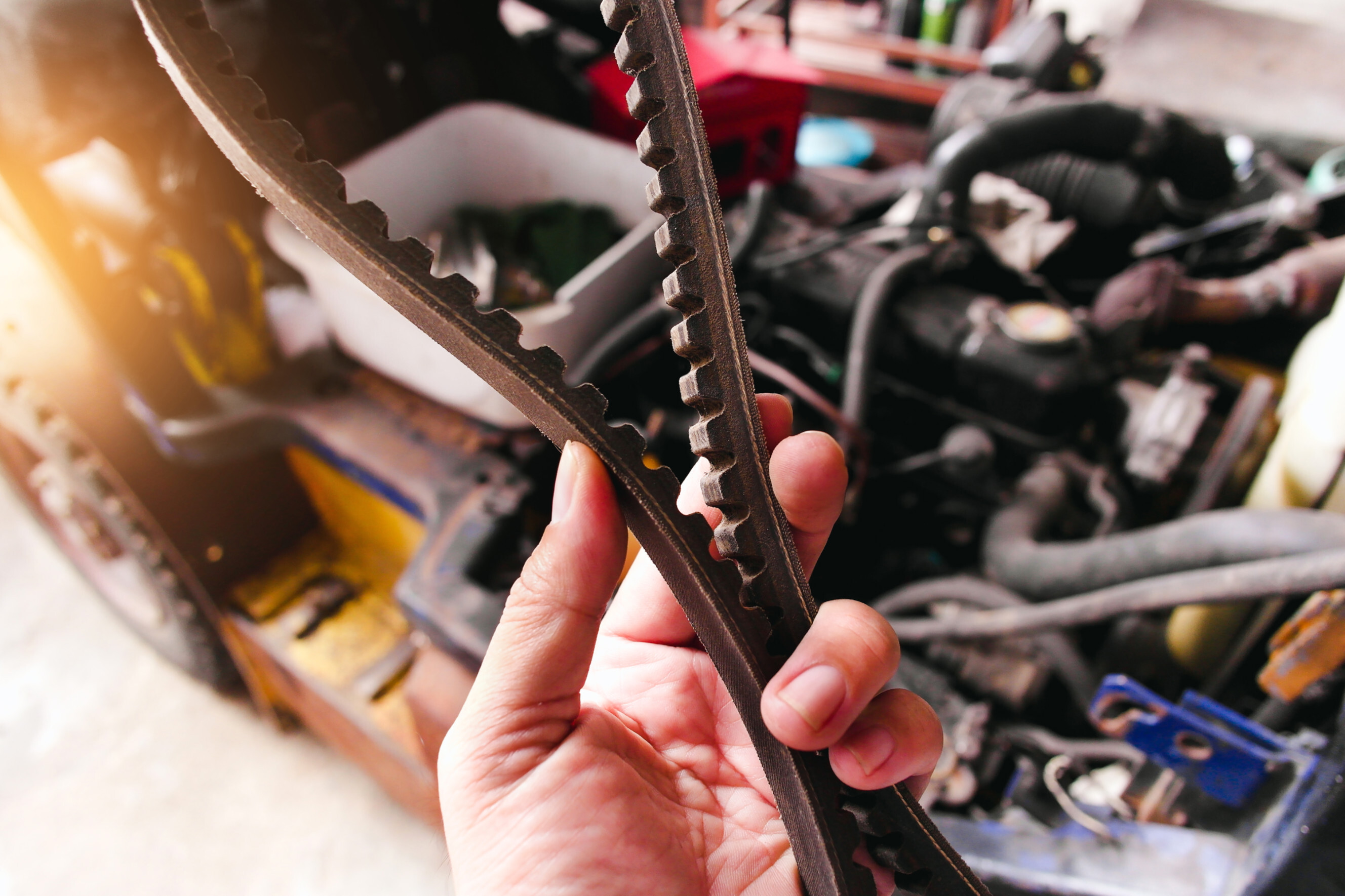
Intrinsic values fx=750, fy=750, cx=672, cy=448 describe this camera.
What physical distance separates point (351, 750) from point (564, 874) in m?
1.04

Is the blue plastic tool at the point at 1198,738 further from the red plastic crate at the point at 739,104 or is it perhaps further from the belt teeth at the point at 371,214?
the red plastic crate at the point at 739,104

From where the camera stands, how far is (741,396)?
1.82 ft

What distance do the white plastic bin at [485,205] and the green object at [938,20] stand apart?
1942mm

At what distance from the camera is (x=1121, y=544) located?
0.94 metres

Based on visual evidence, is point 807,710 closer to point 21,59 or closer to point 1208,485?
point 1208,485

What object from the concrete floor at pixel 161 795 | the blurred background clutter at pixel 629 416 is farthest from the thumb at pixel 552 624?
the concrete floor at pixel 161 795

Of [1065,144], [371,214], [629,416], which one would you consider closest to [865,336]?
[629,416]

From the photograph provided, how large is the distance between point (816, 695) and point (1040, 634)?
65 cm

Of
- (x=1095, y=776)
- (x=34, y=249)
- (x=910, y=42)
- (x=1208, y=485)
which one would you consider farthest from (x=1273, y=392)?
(x=910, y=42)

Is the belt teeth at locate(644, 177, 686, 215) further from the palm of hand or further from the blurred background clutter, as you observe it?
the blurred background clutter

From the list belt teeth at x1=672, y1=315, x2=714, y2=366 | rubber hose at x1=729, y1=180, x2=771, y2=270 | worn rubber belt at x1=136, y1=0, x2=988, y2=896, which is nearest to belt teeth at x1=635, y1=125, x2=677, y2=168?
worn rubber belt at x1=136, y1=0, x2=988, y2=896

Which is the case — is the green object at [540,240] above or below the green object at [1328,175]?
below

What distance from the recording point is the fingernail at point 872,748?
58 centimetres

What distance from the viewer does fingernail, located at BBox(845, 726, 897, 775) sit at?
1.91 feet
